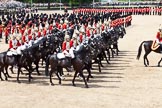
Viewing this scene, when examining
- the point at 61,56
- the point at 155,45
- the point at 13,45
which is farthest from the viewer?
the point at 155,45

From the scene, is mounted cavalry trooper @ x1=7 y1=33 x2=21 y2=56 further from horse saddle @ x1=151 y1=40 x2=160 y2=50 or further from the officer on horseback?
horse saddle @ x1=151 y1=40 x2=160 y2=50

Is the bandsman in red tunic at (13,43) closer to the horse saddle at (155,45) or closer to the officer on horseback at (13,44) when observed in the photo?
the officer on horseback at (13,44)

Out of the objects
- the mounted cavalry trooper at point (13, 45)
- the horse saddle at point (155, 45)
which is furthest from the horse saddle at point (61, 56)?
the horse saddle at point (155, 45)

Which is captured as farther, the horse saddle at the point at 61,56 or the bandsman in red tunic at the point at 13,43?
the bandsman in red tunic at the point at 13,43

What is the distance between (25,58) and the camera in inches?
656

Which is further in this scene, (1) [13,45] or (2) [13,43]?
(2) [13,43]

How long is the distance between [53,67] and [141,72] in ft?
14.6

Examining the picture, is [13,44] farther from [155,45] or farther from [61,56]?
[155,45]

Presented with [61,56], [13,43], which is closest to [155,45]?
[61,56]

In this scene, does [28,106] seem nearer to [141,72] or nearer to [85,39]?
[85,39]

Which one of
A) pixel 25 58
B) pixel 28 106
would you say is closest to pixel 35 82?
pixel 25 58

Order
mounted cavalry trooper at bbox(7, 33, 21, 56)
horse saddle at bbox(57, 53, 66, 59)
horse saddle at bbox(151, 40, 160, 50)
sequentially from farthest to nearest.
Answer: horse saddle at bbox(151, 40, 160, 50), mounted cavalry trooper at bbox(7, 33, 21, 56), horse saddle at bbox(57, 53, 66, 59)

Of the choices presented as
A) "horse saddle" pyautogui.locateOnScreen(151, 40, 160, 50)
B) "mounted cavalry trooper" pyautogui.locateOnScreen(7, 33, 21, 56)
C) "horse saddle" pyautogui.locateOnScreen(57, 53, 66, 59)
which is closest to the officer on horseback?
"mounted cavalry trooper" pyautogui.locateOnScreen(7, 33, 21, 56)

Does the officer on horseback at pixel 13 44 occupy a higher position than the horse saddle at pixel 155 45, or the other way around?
the officer on horseback at pixel 13 44
